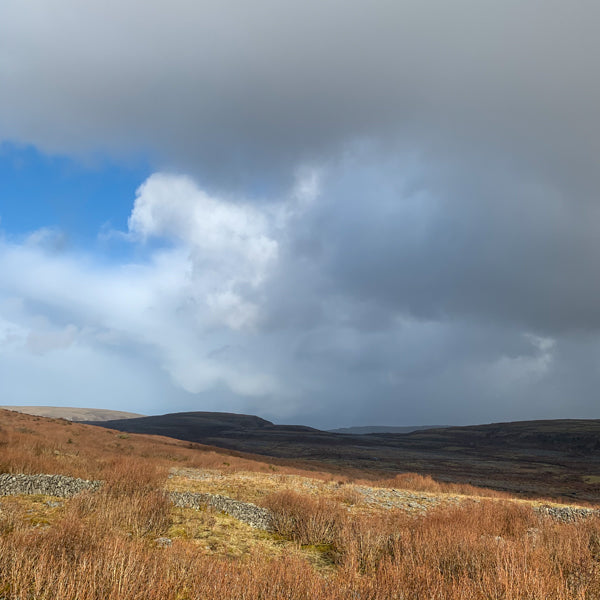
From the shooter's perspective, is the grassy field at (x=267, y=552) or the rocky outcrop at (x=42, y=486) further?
the rocky outcrop at (x=42, y=486)

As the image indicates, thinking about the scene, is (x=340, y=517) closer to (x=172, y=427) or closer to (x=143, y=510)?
(x=143, y=510)

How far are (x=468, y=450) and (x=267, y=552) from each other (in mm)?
92663

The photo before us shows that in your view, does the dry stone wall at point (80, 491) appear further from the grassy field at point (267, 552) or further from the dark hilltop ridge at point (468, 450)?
the dark hilltop ridge at point (468, 450)

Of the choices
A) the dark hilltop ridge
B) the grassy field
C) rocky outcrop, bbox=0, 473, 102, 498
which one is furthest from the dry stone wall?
the dark hilltop ridge

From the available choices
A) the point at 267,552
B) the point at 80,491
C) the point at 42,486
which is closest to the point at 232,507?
the point at 267,552

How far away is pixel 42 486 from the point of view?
10.9 m

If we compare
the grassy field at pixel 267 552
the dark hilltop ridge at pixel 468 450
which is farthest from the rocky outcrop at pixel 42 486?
the dark hilltop ridge at pixel 468 450

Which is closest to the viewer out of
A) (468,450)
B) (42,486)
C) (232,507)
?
(42,486)

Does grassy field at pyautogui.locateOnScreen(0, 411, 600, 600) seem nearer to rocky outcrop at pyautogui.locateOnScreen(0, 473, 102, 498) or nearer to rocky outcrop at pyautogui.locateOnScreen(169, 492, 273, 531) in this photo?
rocky outcrop at pyautogui.locateOnScreen(169, 492, 273, 531)

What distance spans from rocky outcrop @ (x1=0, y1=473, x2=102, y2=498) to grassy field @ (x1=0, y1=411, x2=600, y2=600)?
0.61 meters

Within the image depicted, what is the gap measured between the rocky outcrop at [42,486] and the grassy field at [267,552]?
0.61 metres

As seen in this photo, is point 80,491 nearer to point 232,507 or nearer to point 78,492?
point 78,492

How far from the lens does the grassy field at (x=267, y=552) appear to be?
4.29m

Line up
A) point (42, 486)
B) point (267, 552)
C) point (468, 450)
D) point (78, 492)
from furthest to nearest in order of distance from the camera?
point (468, 450) → point (42, 486) → point (78, 492) → point (267, 552)
